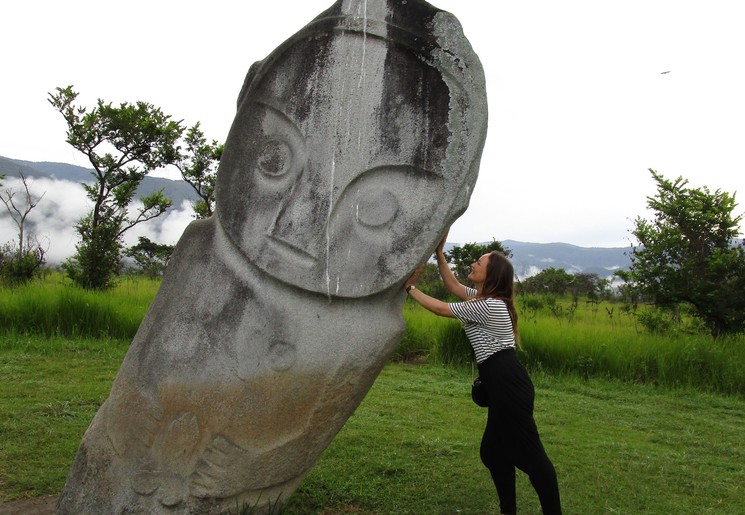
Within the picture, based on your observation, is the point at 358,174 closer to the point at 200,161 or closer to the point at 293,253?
the point at 293,253

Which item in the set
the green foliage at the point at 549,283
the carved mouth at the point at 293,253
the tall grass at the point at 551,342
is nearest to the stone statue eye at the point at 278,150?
the carved mouth at the point at 293,253

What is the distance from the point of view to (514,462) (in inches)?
142

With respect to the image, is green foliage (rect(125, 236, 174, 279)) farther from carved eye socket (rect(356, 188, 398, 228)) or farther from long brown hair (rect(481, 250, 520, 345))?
carved eye socket (rect(356, 188, 398, 228))

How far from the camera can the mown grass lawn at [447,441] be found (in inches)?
170

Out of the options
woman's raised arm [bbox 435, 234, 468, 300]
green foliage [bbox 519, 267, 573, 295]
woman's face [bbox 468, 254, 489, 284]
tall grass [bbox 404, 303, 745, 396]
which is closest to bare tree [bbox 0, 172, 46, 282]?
tall grass [bbox 404, 303, 745, 396]

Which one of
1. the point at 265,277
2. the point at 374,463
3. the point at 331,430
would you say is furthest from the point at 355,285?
the point at 374,463

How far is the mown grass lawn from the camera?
4.32 meters

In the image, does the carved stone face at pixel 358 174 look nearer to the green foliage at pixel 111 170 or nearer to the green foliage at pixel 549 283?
the green foliage at pixel 111 170

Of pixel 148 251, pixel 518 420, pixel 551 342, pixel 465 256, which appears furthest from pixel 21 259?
pixel 518 420

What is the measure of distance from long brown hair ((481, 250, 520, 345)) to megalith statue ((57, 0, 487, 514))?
0.56 meters

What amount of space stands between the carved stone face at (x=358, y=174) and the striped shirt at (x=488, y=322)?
538mm

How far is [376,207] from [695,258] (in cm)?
768

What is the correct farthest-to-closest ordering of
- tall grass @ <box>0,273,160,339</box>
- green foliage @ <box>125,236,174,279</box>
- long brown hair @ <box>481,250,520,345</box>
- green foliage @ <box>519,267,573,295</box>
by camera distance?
green foliage @ <box>519,267,573,295</box>
green foliage @ <box>125,236,174,279</box>
tall grass @ <box>0,273,160,339</box>
long brown hair @ <box>481,250,520,345</box>

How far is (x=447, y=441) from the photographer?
551 cm
